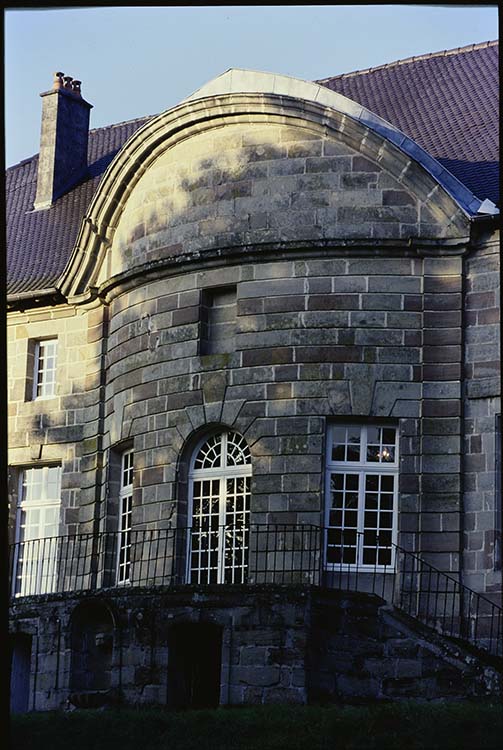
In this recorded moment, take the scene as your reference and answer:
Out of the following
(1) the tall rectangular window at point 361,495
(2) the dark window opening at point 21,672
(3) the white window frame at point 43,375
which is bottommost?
A: (2) the dark window opening at point 21,672

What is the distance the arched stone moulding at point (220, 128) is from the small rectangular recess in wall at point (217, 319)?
192cm

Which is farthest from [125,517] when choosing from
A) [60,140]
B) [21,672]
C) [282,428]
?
[60,140]

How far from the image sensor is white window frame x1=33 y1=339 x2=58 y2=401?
23.1 metres

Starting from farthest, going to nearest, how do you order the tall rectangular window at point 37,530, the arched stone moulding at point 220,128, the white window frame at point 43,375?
the white window frame at point 43,375 → the tall rectangular window at point 37,530 → the arched stone moulding at point 220,128

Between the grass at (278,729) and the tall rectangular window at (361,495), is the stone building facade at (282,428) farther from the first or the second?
the grass at (278,729)

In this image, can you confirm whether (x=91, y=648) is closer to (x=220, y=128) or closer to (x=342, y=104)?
(x=220, y=128)

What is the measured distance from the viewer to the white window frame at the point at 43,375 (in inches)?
910

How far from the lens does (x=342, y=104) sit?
65.1 feet

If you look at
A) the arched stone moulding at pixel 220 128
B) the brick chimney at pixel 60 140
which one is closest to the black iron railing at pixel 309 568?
the arched stone moulding at pixel 220 128

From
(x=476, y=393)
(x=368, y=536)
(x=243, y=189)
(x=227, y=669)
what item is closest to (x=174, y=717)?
(x=227, y=669)

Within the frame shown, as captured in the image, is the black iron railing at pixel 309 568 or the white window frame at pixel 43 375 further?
the white window frame at pixel 43 375

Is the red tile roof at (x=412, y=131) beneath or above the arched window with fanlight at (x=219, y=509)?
above

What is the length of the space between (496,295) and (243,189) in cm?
392

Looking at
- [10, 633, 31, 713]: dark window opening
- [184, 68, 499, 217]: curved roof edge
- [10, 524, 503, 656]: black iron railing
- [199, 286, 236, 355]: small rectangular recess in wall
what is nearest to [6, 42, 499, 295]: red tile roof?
[184, 68, 499, 217]: curved roof edge
